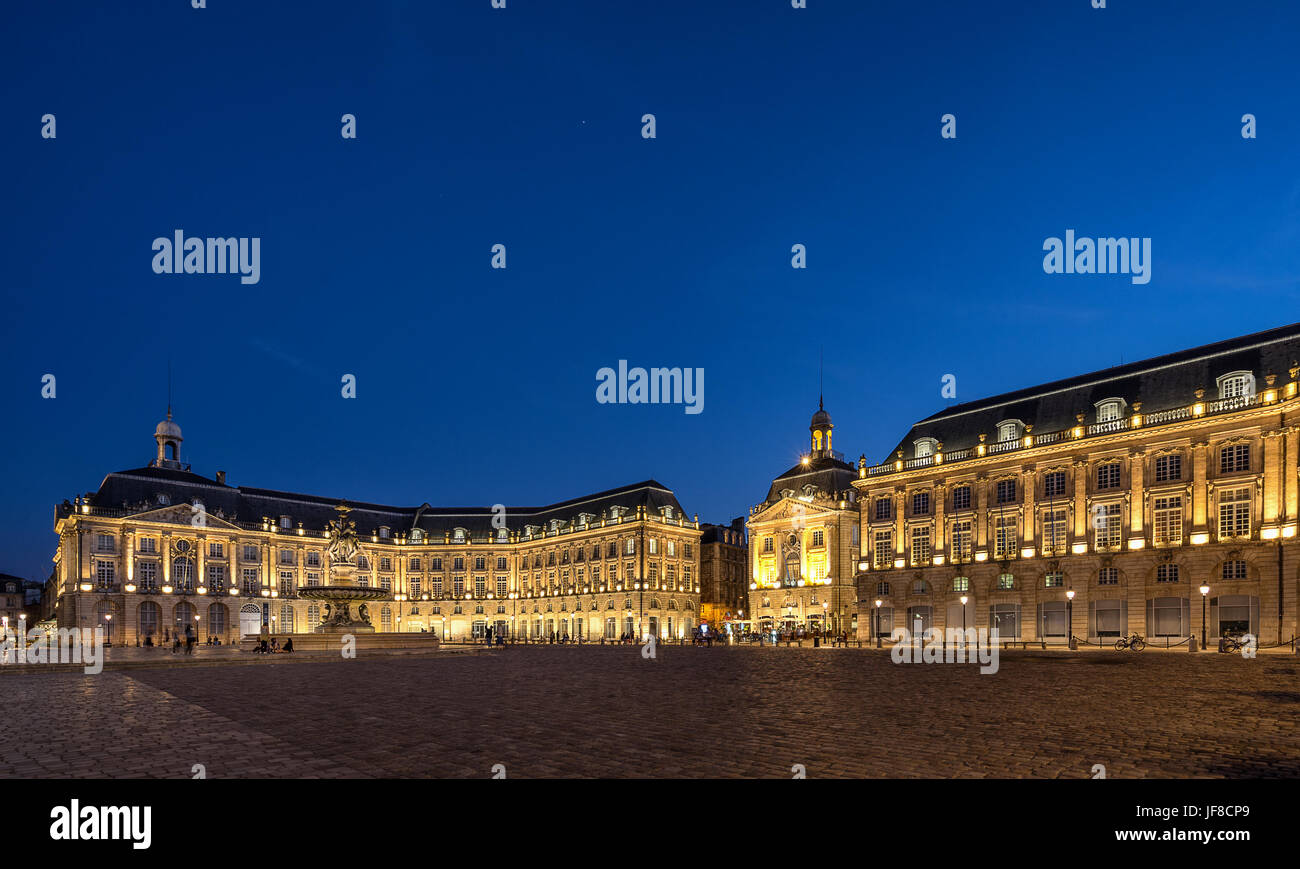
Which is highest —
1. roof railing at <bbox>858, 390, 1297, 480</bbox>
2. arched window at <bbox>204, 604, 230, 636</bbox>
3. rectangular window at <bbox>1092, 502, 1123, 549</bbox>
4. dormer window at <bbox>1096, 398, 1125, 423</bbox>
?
dormer window at <bbox>1096, 398, 1125, 423</bbox>

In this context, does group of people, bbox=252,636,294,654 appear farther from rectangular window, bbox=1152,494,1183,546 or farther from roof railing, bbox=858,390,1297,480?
rectangular window, bbox=1152,494,1183,546

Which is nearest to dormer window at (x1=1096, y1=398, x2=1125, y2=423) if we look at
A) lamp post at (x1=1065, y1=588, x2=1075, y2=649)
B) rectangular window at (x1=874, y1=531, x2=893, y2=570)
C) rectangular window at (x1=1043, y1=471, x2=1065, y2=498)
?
rectangular window at (x1=1043, y1=471, x2=1065, y2=498)

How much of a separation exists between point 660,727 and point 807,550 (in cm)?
6987

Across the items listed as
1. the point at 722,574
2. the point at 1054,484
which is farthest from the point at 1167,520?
the point at 722,574

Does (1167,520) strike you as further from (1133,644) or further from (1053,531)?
(1133,644)

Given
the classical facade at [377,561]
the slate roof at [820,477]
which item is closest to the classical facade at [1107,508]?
the slate roof at [820,477]

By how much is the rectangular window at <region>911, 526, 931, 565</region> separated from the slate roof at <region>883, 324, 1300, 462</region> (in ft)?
20.9

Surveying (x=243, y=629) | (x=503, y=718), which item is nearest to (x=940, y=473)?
(x=503, y=718)

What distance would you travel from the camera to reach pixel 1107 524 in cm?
5612

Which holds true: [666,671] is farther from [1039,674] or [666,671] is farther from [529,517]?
[529,517]

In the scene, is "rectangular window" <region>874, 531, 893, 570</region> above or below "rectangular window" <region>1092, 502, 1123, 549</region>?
below

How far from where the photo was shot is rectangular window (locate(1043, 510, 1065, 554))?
58375 mm

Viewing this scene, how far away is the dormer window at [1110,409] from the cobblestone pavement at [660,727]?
111 ft

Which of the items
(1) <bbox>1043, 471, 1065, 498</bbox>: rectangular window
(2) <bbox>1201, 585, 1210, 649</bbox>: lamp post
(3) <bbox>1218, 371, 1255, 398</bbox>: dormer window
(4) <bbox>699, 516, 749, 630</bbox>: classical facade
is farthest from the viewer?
(4) <bbox>699, 516, 749, 630</bbox>: classical facade
